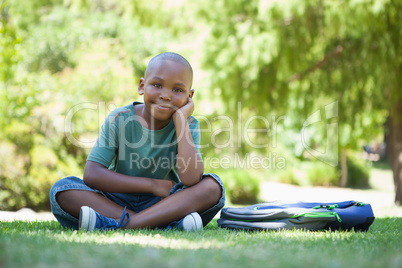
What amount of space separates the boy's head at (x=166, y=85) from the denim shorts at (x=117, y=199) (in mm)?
585

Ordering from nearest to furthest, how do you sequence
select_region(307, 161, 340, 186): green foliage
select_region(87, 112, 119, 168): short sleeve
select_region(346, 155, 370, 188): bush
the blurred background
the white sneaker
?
the white sneaker → select_region(87, 112, 119, 168): short sleeve → the blurred background → select_region(307, 161, 340, 186): green foliage → select_region(346, 155, 370, 188): bush

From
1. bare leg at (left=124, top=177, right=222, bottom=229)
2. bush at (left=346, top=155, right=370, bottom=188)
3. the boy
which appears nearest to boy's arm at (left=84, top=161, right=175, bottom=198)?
the boy

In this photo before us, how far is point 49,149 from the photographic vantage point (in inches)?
301

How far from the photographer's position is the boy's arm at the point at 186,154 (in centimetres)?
292

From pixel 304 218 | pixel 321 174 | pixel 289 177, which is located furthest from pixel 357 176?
pixel 304 218

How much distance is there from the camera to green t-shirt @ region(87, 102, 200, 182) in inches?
126

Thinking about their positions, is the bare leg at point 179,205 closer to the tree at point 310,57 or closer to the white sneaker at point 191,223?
the white sneaker at point 191,223

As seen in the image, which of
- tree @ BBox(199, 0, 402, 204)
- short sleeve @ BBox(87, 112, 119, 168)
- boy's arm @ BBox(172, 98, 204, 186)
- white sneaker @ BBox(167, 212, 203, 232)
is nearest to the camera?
white sneaker @ BBox(167, 212, 203, 232)

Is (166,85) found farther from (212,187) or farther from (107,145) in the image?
(212,187)

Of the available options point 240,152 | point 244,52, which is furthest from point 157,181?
point 240,152

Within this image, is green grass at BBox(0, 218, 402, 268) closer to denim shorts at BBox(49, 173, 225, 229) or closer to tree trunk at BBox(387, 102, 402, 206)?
denim shorts at BBox(49, 173, 225, 229)

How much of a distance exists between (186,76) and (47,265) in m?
2.00

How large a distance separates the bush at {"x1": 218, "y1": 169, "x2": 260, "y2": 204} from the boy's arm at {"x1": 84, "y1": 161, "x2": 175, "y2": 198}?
7029 mm

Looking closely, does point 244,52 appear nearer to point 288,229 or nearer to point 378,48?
point 378,48
